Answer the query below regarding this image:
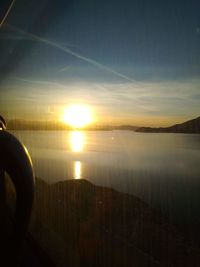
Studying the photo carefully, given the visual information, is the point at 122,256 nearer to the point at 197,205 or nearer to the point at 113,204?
the point at 113,204

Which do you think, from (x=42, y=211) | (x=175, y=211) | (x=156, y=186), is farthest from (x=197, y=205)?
(x=42, y=211)

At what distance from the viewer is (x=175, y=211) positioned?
18531 mm

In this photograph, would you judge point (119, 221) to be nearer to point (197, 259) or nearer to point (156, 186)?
point (197, 259)

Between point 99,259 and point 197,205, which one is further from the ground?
point 99,259

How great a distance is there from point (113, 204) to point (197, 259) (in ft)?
24.2

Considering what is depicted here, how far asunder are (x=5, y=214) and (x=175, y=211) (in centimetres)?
1827

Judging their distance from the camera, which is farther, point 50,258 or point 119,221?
point 119,221

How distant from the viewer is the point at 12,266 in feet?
3.93

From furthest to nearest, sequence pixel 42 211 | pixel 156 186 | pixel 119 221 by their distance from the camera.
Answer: pixel 156 186 < pixel 119 221 < pixel 42 211

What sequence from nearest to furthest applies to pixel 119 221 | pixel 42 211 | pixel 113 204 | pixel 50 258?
pixel 50 258
pixel 42 211
pixel 119 221
pixel 113 204

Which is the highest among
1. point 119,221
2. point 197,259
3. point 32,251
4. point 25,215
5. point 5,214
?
point 25,215

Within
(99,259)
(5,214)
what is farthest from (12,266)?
(5,214)

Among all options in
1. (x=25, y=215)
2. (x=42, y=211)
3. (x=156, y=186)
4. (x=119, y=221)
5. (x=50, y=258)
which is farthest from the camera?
(x=156, y=186)

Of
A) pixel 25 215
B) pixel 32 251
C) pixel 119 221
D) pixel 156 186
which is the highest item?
pixel 25 215
